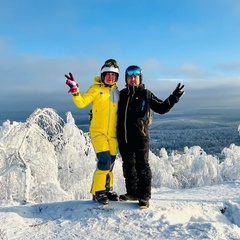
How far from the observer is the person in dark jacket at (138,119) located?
5.36 meters

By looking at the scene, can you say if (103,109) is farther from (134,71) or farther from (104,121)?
(134,71)

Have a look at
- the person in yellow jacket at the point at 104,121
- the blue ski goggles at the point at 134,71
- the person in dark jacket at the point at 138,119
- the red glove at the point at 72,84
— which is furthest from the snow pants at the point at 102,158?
the blue ski goggles at the point at 134,71

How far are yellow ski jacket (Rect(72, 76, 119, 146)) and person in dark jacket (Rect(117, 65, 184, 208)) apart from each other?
99 mm

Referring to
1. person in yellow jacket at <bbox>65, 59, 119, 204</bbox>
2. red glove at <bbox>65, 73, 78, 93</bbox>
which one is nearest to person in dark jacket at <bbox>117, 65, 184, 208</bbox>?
person in yellow jacket at <bbox>65, 59, 119, 204</bbox>

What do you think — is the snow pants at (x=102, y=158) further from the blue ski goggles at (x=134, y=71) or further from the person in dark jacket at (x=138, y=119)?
the blue ski goggles at (x=134, y=71)

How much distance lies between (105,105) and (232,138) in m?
94.8

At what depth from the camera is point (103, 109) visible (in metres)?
5.45

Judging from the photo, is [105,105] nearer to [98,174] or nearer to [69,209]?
[98,174]

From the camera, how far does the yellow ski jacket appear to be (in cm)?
543

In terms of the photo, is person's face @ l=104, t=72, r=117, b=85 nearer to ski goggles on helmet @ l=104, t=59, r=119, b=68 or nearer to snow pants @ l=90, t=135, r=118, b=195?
ski goggles on helmet @ l=104, t=59, r=119, b=68

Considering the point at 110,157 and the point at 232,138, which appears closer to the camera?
the point at 110,157

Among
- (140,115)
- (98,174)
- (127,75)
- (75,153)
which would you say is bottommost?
(75,153)

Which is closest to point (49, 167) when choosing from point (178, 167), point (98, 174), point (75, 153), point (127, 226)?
point (75, 153)

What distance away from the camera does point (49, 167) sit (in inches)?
519
